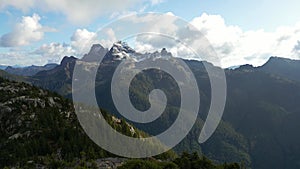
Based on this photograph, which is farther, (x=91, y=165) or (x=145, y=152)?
(x=145, y=152)

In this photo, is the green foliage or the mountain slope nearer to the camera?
the green foliage

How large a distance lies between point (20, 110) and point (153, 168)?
10205cm

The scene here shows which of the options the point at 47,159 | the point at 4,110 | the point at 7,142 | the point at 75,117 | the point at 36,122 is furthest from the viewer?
the point at 75,117

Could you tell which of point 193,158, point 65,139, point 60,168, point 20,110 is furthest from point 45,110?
point 193,158

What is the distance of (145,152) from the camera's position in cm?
17288

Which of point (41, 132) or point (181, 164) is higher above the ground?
point (41, 132)

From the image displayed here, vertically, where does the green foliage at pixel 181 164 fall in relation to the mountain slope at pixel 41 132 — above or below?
below

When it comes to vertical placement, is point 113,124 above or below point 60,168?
above

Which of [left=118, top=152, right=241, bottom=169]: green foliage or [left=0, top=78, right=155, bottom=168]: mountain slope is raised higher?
[left=0, top=78, right=155, bottom=168]: mountain slope

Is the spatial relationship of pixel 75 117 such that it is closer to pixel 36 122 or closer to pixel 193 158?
pixel 36 122

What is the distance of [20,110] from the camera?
6703 inches

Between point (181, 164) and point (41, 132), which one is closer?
point (181, 164)

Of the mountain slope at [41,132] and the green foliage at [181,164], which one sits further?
the mountain slope at [41,132]

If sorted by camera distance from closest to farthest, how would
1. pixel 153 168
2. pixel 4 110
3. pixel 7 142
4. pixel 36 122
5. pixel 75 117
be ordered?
pixel 153 168
pixel 7 142
pixel 36 122
pixel 4 110
pixel 75 117
